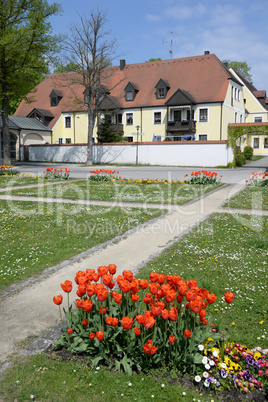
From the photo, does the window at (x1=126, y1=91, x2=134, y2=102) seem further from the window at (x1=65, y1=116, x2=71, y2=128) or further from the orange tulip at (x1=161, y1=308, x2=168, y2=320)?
the orange tulip at (x1=161, y1=308, x2=168, y2=320)

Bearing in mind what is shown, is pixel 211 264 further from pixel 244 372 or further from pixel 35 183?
pixel 35 183

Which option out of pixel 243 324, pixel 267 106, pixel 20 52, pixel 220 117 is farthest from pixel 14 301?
pixel 267 106

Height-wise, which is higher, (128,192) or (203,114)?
(203,114)

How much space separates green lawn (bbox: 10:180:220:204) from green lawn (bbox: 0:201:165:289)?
2074mm

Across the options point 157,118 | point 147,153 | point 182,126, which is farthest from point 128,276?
point 157,118

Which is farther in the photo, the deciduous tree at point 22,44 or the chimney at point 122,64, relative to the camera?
the chimney at point 122,64

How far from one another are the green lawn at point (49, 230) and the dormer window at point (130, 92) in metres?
37.1

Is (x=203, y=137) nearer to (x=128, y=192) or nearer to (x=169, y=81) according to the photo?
(x=169, y=81)

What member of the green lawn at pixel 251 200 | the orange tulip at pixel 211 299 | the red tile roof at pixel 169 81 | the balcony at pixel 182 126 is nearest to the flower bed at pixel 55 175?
the green lawn at pixel 251 200

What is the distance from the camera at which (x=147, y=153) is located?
3888 cm

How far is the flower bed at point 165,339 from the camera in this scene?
3295mm

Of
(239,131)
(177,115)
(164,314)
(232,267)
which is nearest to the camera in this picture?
(164,314)

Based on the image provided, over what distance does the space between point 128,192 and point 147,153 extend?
2338cm

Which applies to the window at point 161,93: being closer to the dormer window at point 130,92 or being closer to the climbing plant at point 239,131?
the dormer window at point 130,92
